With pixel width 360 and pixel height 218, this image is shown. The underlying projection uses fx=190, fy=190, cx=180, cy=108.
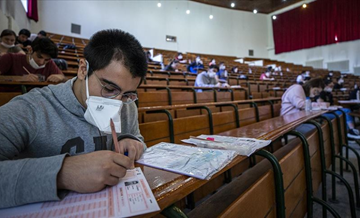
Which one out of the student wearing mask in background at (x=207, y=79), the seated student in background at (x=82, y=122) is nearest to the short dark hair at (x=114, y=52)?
the seated student in background at (x=82, y=122)

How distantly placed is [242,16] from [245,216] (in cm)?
1361

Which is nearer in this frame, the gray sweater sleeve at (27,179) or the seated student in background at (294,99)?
the gray sweater sleeve at (27,179)

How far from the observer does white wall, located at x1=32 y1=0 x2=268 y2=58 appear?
743 centimetres

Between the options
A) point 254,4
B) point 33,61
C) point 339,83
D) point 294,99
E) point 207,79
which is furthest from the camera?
point 254,4

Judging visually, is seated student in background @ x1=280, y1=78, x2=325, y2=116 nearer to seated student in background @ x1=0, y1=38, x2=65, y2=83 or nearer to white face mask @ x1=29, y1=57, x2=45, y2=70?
seated student in background @ x1=0, y1=38, x2=65, y2=83

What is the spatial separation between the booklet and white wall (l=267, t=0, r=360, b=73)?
1356cm

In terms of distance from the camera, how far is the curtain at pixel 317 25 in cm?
1016

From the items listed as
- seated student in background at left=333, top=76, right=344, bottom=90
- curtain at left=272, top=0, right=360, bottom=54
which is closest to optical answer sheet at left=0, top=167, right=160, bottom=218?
seated student in background at left=333, top=76, right=344, bottom=90

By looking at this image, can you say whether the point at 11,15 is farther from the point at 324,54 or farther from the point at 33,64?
the point at 324,54

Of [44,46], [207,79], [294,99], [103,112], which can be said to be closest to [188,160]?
[103,112]

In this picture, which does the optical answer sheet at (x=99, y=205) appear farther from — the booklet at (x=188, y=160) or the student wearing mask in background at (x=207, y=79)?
the student wearing mask in background at (x=207, y=79)

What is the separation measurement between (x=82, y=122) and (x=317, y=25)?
14352 mm

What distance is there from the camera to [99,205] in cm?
35

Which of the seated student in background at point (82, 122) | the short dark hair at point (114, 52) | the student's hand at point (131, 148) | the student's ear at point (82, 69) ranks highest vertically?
the short dark hair at point (114, 52)
